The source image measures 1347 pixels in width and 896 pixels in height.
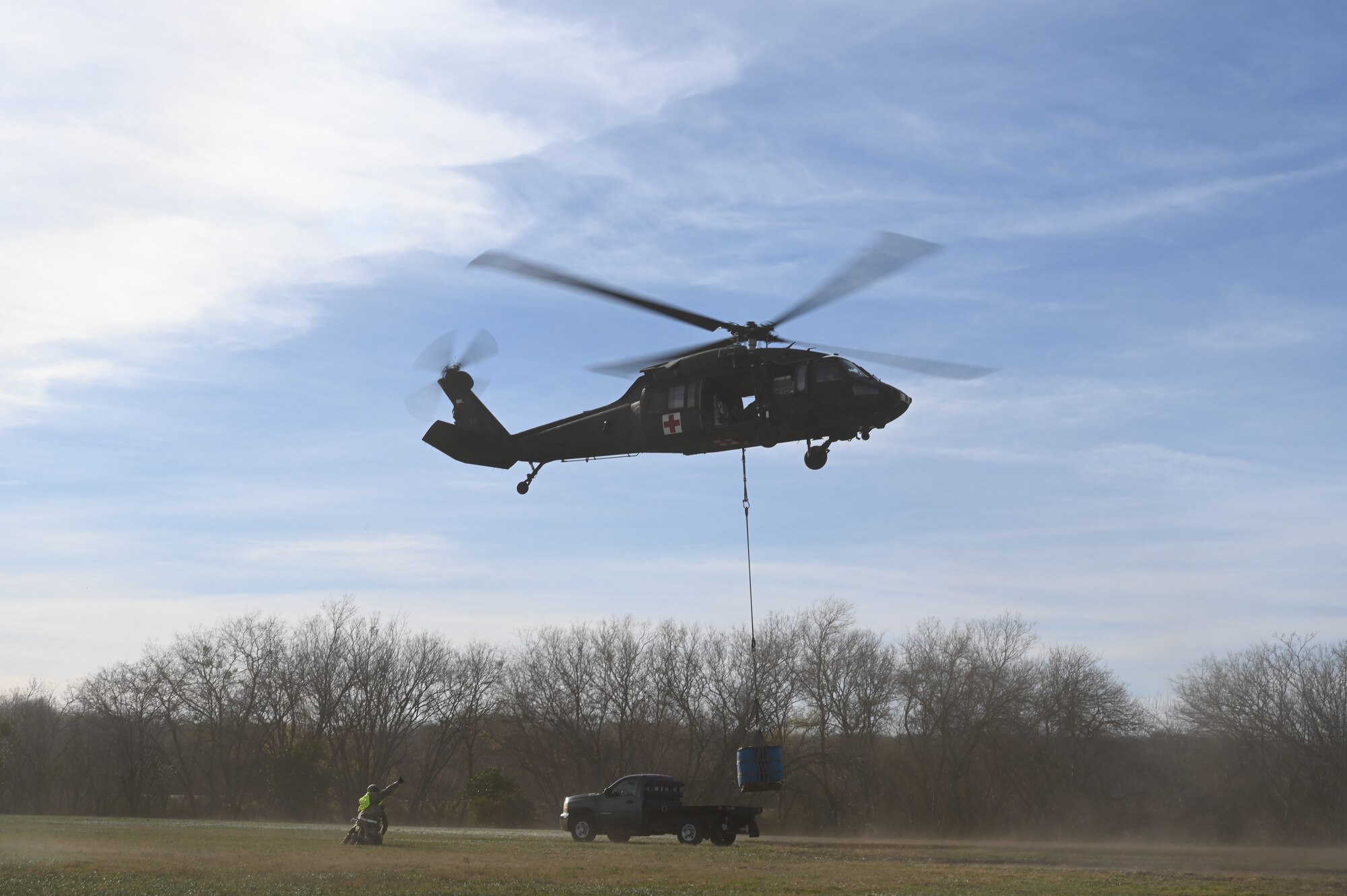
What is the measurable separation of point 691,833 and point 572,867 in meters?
7.86

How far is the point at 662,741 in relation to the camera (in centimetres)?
6444

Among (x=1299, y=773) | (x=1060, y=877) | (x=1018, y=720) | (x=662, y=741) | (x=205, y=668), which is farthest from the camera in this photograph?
(x=205, y=668)

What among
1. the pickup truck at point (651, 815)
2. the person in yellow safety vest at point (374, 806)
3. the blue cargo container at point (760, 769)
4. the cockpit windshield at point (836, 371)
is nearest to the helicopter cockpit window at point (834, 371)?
the cockpit windshield at point (836, 371)

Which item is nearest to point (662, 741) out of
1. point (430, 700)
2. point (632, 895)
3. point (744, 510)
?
point (430, 700)

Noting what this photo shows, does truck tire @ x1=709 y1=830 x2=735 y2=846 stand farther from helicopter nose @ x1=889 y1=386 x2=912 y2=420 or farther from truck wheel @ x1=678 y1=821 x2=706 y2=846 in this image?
helicopter nose @ x1=889 y1=386 x2=912 y2=420

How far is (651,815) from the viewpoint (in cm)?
2777

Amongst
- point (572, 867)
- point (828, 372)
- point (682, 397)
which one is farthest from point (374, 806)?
point (828, 372)

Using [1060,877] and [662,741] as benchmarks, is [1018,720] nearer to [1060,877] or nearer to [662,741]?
[662,741]

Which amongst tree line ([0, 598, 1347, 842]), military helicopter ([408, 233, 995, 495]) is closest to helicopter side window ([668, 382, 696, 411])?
military helicopter ([408, 233, 995, 495])

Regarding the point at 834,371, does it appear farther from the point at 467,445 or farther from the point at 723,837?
the point at 723,837

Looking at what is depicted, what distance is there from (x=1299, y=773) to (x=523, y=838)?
1591 inches

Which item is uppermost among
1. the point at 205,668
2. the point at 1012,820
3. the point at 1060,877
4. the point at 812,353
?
the point at 812,353

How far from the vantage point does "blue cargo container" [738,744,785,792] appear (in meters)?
19.3

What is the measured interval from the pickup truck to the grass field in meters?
0.55
